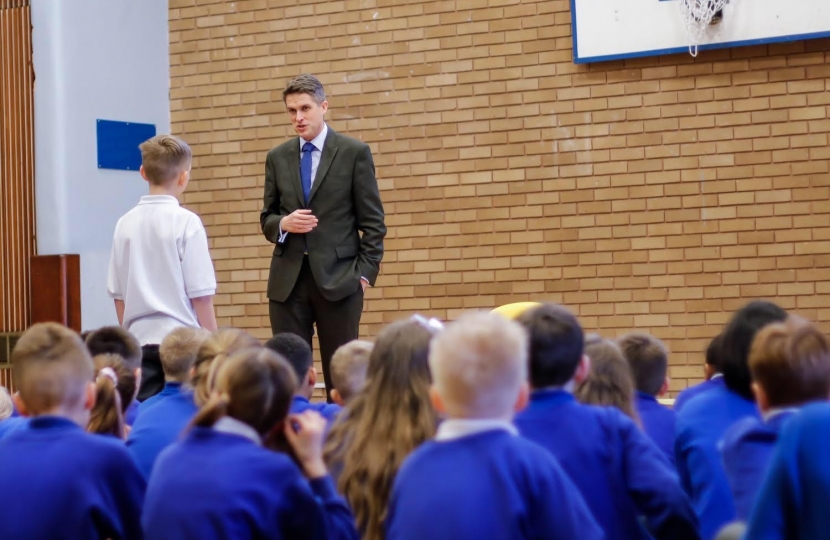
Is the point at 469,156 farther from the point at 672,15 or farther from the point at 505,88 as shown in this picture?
the point at 672,15

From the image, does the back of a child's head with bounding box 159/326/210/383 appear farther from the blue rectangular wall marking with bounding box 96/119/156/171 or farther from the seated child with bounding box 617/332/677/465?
the blue rectangular wall marking with bounding box 96/119/156/171

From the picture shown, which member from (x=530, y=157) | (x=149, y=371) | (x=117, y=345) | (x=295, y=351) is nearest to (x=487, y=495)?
(x=295, y=351)

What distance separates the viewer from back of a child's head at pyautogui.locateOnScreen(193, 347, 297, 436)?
2.17 m

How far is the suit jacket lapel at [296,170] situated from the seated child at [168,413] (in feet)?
6.03

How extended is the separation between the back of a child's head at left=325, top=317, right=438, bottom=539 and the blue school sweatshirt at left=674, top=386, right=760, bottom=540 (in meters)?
0.75

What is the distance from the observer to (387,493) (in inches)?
91.4

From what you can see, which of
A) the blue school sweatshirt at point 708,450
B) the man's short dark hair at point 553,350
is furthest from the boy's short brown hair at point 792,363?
the blue school sweatshirt at point 708,450

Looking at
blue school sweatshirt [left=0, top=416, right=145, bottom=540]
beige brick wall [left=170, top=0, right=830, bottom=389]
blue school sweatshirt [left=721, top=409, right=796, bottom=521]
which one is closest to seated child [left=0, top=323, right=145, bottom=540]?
blue school sweatshirt [left=0, top=416, right=145, bottom=540]

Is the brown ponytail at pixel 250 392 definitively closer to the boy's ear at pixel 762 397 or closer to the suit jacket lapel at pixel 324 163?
the boy's ear at pixel 762 397

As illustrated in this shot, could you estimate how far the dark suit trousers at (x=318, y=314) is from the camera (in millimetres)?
5004

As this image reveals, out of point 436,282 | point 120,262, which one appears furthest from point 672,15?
point 120,262

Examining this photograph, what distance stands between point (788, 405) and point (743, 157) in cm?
425

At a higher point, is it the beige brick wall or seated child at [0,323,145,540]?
the beige brick wall

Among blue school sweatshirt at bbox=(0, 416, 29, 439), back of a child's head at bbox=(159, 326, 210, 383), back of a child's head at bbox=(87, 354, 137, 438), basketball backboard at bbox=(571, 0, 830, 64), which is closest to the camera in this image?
back of a child's head at bbox=(87, 354, 137, 438)
